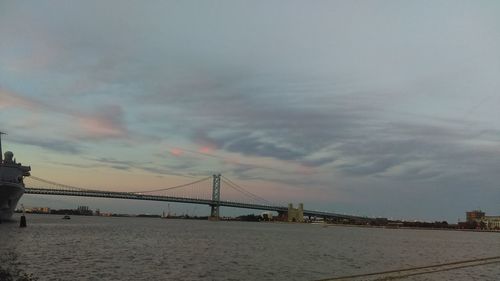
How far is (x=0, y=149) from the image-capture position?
11575 centimetres

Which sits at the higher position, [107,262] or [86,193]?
[86,193]

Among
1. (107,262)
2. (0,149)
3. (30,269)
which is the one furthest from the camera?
(0,149)

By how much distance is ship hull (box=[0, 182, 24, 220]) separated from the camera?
8681 cm

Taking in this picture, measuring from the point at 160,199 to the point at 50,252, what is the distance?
5240 inches

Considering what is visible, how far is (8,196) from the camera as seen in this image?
90.1 m

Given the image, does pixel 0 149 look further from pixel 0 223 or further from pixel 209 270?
pixel 209 270

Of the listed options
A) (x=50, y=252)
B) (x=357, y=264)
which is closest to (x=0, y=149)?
(x=50, y=252)

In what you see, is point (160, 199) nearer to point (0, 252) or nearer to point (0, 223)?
point (0, 223)

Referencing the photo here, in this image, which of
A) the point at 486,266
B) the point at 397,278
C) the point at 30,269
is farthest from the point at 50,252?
the point at 486,266

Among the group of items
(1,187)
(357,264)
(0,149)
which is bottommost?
(357,264)

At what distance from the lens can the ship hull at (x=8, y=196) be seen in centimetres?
8681

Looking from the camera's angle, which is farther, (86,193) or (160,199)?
(160,199)

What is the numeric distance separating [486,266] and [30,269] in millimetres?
35456

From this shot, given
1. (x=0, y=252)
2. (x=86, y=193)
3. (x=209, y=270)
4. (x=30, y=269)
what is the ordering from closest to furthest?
1. (x=30, y=269)
2. (x=209, y=270)
3. (x=0, y=252)
4. (x=86, y=193)
